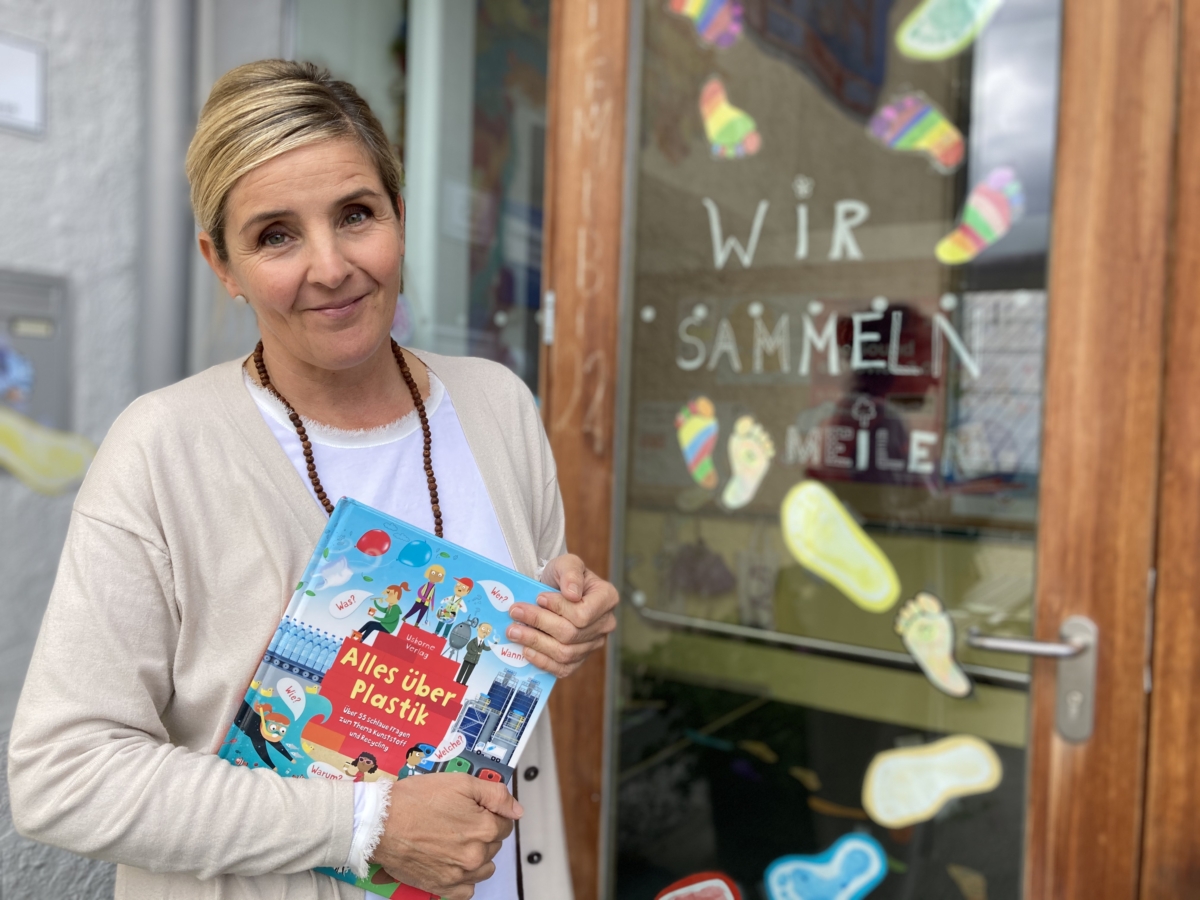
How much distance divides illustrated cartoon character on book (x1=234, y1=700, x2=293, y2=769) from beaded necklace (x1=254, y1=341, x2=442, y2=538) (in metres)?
0.21

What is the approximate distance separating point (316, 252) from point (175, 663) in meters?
0.46

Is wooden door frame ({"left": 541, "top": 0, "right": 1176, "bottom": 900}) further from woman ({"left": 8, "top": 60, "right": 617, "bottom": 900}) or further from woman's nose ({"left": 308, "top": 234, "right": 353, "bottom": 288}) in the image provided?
woman's nose ({"left": 308, "top": 234, "right": 353, "bottom": 288})

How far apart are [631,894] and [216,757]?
52.9 inches

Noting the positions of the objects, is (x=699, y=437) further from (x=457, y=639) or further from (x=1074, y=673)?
(x=457, y=639)

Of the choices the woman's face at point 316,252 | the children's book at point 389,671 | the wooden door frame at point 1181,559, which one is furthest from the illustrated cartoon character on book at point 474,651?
the wooden door frame at point 1181,559

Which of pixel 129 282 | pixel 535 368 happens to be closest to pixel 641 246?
pixel 535 368

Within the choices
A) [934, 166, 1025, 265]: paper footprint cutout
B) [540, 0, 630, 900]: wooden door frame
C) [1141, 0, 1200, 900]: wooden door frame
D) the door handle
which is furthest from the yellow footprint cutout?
[1141, 0, 1200, 900]: wooden door frame

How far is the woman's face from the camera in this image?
91 cm

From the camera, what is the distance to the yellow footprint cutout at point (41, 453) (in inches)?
68.5

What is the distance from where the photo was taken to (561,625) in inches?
37.7

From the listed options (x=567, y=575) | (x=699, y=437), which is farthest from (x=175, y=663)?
(x=699, y=437)

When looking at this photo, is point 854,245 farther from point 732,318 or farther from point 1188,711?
point 1188,711

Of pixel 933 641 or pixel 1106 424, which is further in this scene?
pixel 933 641

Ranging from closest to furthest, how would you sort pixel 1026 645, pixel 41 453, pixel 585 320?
pixel 1026 645 → pixel 41 453 → pixel 585 320
